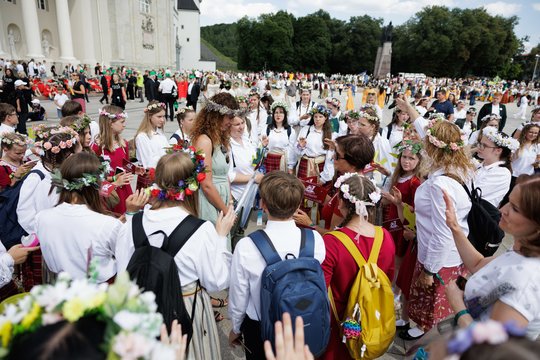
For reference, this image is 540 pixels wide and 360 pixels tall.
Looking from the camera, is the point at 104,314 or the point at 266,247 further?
the point at 266,247

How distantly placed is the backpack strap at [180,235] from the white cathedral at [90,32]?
32.2 meters

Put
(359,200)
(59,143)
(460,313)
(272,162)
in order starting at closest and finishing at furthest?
(460,313)
(359,200)
(59,143)
(272,162)

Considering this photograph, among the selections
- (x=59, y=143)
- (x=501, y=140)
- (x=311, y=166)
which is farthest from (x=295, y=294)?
(x=311, y=166)

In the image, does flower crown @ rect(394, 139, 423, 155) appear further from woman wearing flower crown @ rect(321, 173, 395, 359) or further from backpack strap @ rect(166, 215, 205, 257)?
backpack strap @ rect(166, 215, 205, 257)

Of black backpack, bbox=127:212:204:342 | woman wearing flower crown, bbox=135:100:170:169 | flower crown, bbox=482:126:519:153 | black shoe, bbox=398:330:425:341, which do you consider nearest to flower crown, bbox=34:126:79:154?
woman wearing flower crown, bbox=135:100:170:169

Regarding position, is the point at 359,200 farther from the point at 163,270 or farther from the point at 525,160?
the point at 525,160

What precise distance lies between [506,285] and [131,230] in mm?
2039

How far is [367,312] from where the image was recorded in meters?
2.17

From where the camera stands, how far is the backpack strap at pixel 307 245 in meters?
2.07

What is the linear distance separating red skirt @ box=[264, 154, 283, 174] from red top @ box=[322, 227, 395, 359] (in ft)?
13.4

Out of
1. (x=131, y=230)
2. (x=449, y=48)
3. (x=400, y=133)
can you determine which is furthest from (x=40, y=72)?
(x=449, y=48)

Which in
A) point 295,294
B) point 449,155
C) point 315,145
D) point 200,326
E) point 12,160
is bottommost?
point 200,326

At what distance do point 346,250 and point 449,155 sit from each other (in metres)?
→ 1.41

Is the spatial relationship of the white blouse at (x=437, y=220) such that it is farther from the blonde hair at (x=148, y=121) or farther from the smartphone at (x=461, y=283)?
the blonde hair at (x=148, y=121)
